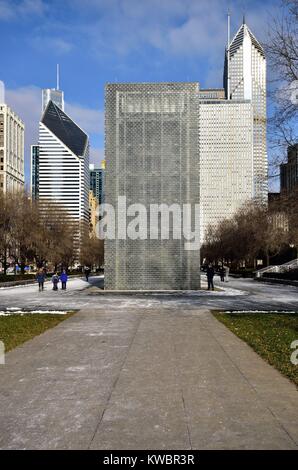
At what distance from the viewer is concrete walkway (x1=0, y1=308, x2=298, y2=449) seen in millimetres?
5020

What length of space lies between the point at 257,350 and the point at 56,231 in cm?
5276

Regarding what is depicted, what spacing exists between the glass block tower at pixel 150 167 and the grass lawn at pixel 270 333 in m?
19.2

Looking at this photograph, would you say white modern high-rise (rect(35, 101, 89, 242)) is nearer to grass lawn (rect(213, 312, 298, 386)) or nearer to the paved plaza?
grass lawn (rect(213, 312, 298, 386))

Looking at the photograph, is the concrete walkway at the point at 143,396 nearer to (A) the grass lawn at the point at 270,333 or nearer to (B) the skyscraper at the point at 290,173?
(A) the grass lawn at the point at 270,333

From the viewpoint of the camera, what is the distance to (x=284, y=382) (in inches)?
300

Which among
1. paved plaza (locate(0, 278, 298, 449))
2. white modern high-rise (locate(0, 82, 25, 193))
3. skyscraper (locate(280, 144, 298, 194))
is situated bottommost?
paved plaza (locate(0, 278, 298, 449))

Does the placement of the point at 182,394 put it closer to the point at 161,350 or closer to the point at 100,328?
the point at 161,350

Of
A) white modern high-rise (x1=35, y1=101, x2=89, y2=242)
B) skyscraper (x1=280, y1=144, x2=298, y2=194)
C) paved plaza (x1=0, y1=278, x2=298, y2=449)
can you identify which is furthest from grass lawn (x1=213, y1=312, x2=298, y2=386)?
white modern high-rise (x1=35, y1=101, x2=89, y2=242)

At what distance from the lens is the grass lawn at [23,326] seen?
38.9 ft

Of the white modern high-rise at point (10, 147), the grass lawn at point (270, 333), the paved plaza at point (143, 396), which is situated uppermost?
the white modern high-rise at point (10, 147)

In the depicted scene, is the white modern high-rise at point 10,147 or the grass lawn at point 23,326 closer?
the grass lawn at point 23,326

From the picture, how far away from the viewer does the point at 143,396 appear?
21.9ft

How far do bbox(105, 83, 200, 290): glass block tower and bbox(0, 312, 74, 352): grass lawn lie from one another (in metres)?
19.5

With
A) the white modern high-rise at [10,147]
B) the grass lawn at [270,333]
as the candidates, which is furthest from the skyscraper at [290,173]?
the white modern high-rise at [10,147]
